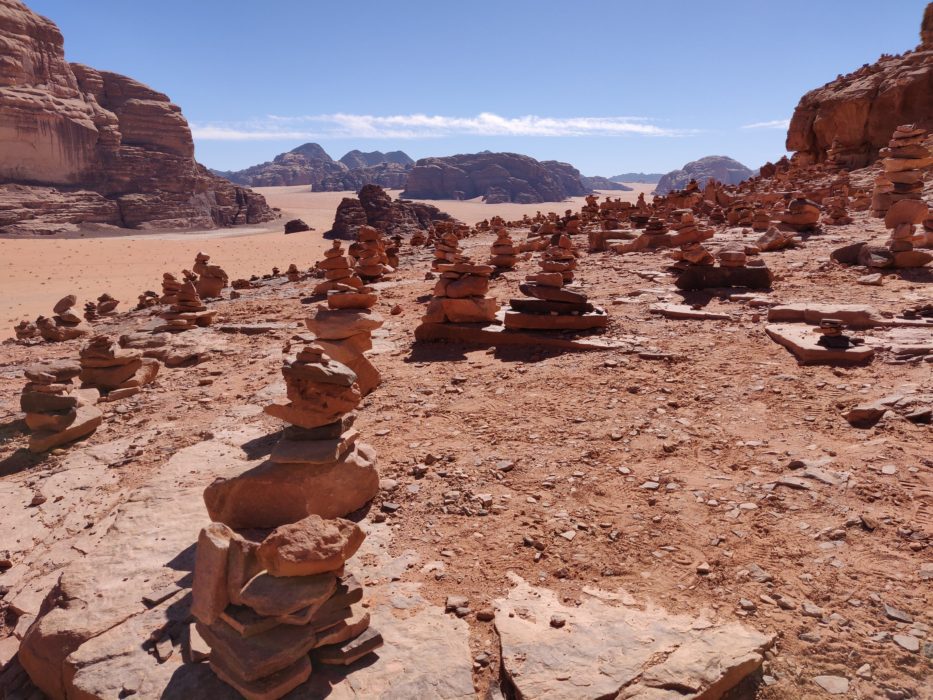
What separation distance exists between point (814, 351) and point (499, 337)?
158 inches

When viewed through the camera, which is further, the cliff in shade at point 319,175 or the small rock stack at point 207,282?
the cliff in shade at point 319,175

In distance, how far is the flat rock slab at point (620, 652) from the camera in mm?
2824

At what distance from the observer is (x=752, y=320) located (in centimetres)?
809

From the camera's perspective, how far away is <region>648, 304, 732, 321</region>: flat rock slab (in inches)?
332

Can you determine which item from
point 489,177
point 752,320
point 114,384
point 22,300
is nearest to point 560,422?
point 752,320

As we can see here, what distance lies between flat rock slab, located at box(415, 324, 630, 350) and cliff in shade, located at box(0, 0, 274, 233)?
44.3 meters

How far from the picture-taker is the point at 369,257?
1588cm

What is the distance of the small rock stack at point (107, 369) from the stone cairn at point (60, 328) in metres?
5.26

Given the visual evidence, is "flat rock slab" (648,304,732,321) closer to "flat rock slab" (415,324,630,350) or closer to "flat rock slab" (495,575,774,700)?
"flat rock slab" (415,324,630,350)

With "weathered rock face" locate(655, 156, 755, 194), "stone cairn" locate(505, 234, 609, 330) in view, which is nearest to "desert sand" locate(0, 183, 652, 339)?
"stone cairn" locate(505, 234, 609, 330)

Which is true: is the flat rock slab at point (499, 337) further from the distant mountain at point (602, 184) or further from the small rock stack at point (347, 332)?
the distant mountain at point (602, 184)

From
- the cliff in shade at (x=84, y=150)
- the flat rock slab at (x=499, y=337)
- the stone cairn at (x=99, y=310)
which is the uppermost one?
the cliff in shade at (x=84, y=150)

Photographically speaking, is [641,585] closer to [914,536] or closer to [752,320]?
[914,536]

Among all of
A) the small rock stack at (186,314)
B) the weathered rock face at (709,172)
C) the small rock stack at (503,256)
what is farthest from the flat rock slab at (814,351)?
the weathered rock face at (709,172)
